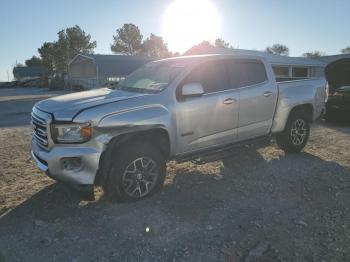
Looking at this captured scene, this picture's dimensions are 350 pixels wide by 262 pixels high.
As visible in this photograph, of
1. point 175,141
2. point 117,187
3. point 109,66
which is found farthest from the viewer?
point 109,66

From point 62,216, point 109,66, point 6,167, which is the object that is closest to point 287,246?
point 62,216

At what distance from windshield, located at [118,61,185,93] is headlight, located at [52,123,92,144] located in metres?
1.25

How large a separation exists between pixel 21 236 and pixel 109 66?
33876 mm

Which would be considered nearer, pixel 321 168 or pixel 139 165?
pixel 139 165

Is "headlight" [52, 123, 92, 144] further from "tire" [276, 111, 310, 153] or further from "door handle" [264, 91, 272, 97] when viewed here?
"tire" [276, 111, 310, 153]

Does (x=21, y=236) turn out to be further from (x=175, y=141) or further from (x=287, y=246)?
(x=287, y=246)

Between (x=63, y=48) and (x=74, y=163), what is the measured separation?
7265 centimetres

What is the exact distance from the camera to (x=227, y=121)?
5.35 metres

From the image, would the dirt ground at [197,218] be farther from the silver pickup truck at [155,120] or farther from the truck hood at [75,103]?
the truck hood at [75,103]

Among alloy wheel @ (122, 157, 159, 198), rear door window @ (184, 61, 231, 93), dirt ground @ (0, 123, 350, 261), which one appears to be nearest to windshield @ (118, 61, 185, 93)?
rear door window @ (184, 61, 231, 93)

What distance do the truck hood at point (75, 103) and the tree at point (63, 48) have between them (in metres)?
69.3

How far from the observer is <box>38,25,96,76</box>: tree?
70.8 m

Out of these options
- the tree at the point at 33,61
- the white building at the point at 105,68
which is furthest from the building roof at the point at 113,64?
the tree at the point at 33,61

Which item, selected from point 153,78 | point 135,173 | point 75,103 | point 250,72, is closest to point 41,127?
point 75,103
